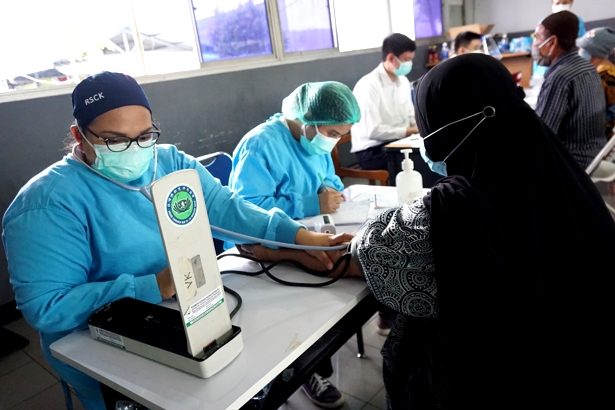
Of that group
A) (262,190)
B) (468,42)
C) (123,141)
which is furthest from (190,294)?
(468,42)

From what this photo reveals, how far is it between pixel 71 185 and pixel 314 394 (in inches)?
47.9

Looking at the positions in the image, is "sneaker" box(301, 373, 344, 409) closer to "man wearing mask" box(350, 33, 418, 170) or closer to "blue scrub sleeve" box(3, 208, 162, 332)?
"blue scrub sleeve" box(3, 208, 162, 332)

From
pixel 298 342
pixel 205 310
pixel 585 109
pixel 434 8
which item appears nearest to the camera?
pixel 205 310

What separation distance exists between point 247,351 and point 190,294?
20 centimetres

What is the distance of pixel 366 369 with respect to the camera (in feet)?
6.45

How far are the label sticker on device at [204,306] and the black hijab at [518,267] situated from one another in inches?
17.3

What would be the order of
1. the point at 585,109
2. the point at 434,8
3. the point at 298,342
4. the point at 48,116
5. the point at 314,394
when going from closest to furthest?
Answer: the point at 298,342
the point at 314,394
the point at 585,109
the point at 48,116
the point at 434,8

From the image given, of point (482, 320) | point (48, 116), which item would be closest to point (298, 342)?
point (482, 320)

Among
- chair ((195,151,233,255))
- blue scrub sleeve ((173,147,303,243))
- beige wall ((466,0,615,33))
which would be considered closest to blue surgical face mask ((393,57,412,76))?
chair ((195,151,233,255))

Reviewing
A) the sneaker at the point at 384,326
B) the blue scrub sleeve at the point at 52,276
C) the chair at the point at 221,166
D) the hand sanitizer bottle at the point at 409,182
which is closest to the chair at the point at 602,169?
the hand sanitizer bottle at the point at 409,182

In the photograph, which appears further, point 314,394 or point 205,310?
point 314,394

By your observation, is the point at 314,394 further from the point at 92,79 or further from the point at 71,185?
the point at 92,79

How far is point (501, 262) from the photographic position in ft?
2.91

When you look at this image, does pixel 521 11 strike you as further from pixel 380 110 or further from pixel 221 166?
pixel 221 166
